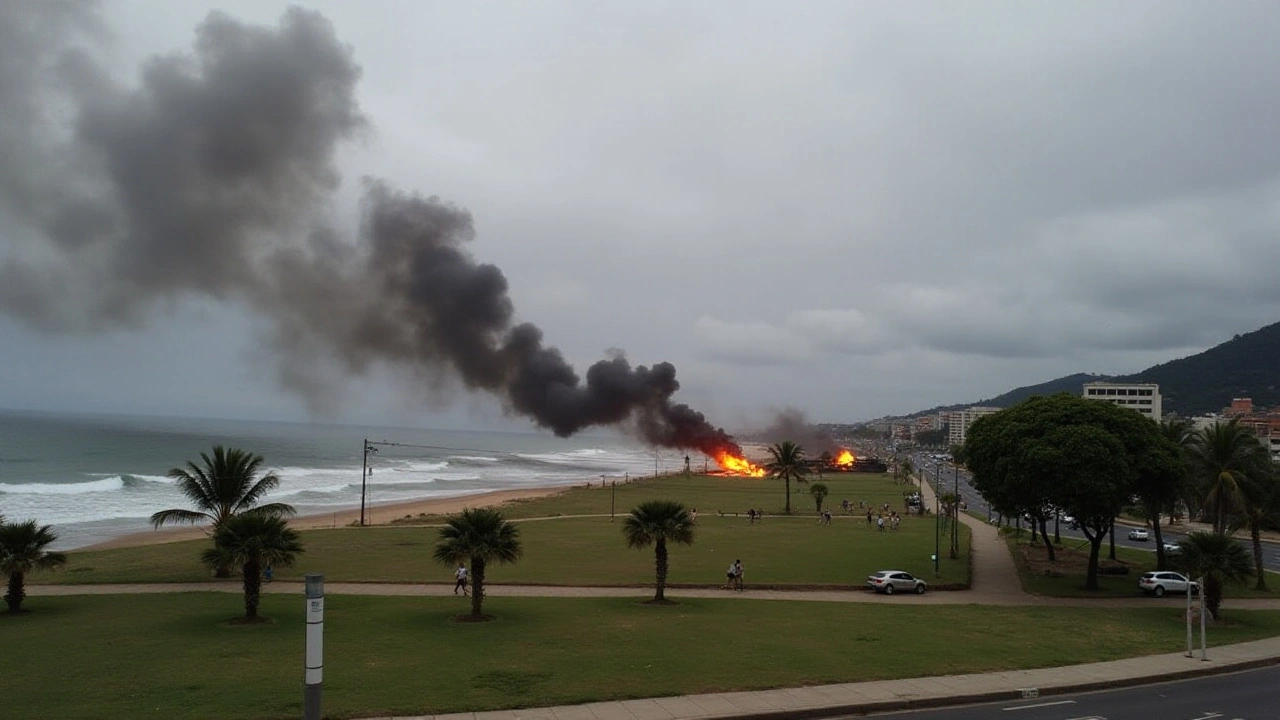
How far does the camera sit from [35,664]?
724 inches

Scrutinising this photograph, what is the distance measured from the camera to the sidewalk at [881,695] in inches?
592

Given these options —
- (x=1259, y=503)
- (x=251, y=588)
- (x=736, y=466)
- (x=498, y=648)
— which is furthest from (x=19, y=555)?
(x=736, y=466)

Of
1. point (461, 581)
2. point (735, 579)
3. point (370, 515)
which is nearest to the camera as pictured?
point (461, 581)

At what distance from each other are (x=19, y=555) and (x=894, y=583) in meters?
30.4

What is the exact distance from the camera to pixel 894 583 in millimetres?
32219

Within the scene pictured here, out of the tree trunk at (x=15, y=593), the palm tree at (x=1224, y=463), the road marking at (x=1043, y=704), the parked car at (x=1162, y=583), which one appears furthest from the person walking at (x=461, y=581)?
the palm tree at (x=1224, y=463)

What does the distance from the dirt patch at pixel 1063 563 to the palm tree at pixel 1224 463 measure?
16.8ft

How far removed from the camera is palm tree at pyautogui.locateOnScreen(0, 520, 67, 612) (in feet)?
80.6

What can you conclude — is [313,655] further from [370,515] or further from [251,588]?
[370,515]

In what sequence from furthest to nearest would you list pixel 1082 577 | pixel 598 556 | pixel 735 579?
pixel 598 556 < pixel 1082 577 < pixel 735 579

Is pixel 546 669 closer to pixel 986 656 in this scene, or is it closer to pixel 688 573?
pixel 986 656

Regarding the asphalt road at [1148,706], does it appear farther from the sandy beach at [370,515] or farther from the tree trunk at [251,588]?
the sandy beach at [370,515]

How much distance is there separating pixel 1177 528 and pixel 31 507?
3942 inches

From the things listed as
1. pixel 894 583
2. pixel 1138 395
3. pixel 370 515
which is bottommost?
pixel 370 515
